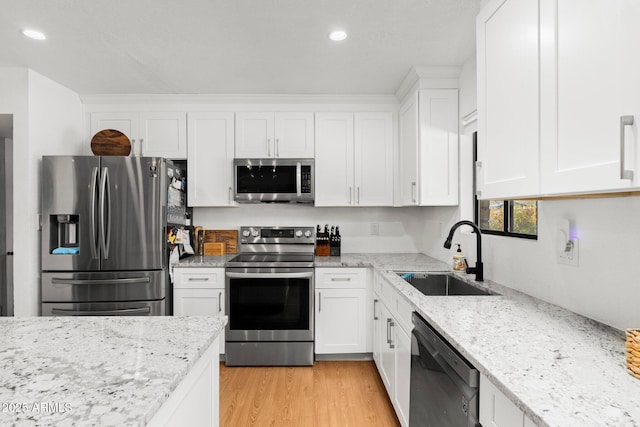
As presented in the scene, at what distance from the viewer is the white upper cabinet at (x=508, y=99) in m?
1.13

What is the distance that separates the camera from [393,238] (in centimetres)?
347

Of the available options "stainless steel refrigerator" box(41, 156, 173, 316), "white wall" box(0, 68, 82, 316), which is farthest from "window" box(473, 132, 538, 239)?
"white wall" box(0, 68, 82, 316)

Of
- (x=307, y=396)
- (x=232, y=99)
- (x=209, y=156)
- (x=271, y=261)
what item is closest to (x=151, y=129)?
(x=209, y=156)

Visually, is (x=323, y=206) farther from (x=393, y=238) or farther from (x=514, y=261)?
(x=514, y=261)

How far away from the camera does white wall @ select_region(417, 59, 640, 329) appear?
114cm

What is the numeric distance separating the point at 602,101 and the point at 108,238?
2.97 metres

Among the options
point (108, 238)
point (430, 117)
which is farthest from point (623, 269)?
point (108, 238)

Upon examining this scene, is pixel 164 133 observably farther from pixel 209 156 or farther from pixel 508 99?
pixel 508 99

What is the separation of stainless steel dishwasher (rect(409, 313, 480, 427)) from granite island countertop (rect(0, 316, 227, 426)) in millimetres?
817

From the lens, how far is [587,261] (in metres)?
1.32

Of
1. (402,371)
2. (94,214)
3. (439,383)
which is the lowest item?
(402,371)

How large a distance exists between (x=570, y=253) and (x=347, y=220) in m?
2.19

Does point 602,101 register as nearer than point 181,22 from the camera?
Yes

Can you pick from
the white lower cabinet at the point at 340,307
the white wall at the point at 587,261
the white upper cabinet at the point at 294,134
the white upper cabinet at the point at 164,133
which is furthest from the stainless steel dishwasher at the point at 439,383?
the white upper cabinet at the point at 164,133
